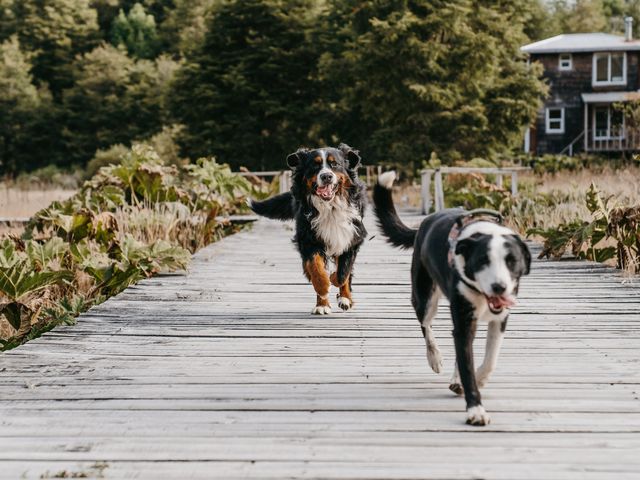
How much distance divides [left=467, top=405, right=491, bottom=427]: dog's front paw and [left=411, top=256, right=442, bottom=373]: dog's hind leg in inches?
27.9

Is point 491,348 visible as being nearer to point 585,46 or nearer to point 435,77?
point 435,77

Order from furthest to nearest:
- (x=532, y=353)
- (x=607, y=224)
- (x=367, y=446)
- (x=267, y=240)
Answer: (x=267, y=240) → (x=607, y=224) → (x=532, y=353) → (x=367, y=446)

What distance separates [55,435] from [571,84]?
41410 millimetres

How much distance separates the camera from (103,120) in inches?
1964

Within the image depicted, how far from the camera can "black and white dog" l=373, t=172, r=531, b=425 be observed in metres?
2.99

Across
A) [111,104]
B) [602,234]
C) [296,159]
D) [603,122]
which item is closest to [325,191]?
[296,159]

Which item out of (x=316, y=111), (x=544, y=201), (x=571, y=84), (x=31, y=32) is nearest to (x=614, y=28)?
(x=571, y=84)

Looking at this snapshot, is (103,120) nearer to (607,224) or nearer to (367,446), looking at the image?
(607,224)

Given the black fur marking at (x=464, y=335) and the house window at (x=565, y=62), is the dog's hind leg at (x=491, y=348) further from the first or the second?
the house window at (x=565, y=62)

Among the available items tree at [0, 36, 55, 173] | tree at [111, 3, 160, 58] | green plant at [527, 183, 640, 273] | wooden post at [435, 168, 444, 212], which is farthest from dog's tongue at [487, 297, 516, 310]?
tree at [111, 3, 160, 58]

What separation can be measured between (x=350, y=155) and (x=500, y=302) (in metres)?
3.18

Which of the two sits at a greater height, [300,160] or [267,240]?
[300,160]

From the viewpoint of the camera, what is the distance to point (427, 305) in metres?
3.79

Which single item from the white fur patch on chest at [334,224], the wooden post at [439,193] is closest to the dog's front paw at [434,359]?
the white fur patch on chest at [334,224]
